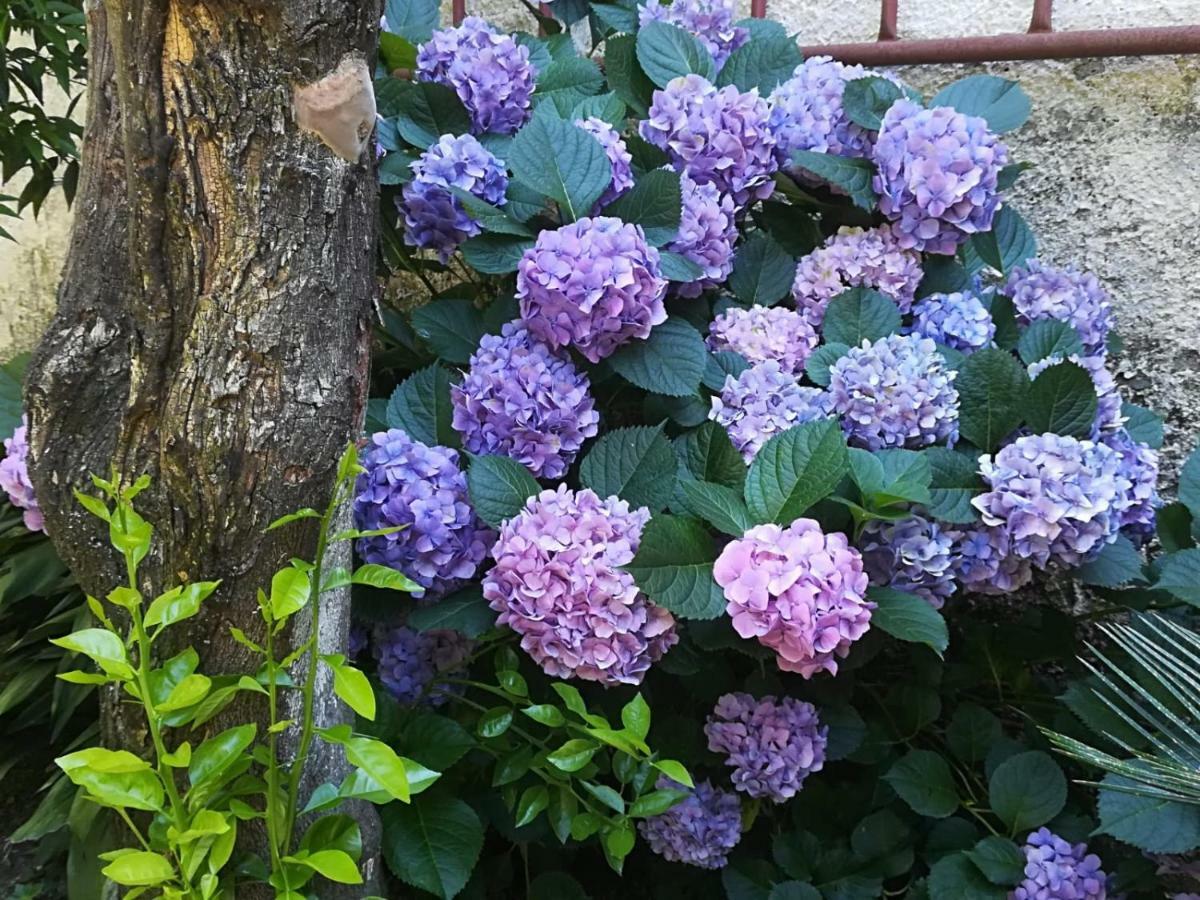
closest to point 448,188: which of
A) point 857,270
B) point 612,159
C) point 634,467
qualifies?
point 612,159

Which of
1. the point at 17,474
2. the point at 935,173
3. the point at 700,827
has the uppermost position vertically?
the point at 935,173

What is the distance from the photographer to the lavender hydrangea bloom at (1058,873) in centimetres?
101

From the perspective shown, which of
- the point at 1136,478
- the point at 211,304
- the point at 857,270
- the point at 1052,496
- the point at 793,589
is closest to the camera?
the point at 211,304

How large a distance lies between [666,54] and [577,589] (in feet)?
2.61

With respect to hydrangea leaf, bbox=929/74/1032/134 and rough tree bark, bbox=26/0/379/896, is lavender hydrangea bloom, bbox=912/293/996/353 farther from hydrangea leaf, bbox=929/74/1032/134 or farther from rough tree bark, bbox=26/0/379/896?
rough tree bark, bbox=26/0/379/896

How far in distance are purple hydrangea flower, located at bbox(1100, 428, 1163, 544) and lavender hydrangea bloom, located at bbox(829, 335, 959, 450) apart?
19 cm

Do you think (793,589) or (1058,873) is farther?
(1058,873)

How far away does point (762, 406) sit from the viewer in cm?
108

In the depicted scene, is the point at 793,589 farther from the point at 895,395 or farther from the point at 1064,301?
the point at 1064,301

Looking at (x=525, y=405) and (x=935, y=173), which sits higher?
(x=935, y=173)

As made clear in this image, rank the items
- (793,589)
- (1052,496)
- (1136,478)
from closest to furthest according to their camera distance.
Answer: (793,589) → (1052,496) → (1136,478)

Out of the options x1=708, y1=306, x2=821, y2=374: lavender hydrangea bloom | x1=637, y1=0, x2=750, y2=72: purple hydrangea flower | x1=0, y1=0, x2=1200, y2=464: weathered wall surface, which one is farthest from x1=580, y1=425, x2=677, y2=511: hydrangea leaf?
x1=0, y1=0, x2=1200, y2=464: weathered wall surface

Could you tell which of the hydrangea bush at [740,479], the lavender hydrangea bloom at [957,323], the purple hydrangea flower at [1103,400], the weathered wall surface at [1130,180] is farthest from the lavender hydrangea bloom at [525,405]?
the weathered wall surface at [1130,180]

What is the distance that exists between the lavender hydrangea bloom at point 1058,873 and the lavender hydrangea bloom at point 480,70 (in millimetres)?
1090
